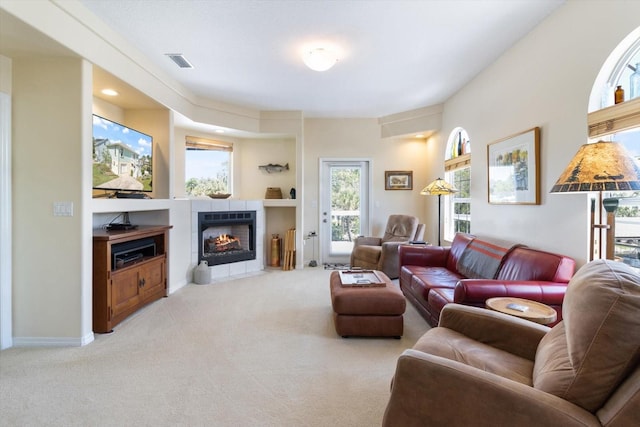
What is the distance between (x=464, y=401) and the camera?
112cm

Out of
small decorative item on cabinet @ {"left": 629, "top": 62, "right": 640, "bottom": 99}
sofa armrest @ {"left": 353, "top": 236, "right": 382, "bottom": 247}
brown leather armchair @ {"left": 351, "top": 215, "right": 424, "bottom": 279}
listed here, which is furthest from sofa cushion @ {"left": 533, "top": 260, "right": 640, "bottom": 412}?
sofa armrest @ {"left": 353, "top": 236, "right": 382, "bottom": 247}

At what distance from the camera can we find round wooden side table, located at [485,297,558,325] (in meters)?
1.80

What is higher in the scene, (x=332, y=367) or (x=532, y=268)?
(x=532, y=268)

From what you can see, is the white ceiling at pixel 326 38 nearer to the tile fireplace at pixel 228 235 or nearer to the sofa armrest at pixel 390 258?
the tile fireplace at pixel 228 235

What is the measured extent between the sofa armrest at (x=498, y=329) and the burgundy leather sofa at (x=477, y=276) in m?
0.48

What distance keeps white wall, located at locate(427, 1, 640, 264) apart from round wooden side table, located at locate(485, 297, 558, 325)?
2.29 feet

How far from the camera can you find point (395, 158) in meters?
5.86

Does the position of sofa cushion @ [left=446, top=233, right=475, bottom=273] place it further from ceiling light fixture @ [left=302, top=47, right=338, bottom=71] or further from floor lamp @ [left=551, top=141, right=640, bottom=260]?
ceiling light fixture @ [left=302, top=47, right=338, bottom=71]

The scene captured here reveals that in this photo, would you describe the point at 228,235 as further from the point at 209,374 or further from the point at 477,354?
the point at 477,354

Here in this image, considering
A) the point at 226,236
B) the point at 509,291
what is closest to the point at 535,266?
the point at 509,291

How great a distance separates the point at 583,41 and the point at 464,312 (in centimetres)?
224

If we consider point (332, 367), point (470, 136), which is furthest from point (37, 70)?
point (470, 136)

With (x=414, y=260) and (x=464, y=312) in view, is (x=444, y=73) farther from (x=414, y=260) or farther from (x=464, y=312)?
(x=464, y=312)

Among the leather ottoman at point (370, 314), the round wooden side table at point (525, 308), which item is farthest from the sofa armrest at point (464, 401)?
the leather ottoman at point (370, 314)
